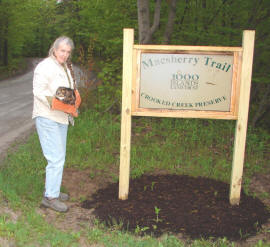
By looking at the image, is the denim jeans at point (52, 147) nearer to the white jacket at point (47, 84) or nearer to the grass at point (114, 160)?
the white jacket at point (47, 84)

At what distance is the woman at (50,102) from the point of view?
3779mm

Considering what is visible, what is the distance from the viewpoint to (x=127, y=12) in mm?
9672

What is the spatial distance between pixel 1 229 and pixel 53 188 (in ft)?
3.19

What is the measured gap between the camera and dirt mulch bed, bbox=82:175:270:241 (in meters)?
3.81

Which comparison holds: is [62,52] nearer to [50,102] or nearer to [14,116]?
[50,102]

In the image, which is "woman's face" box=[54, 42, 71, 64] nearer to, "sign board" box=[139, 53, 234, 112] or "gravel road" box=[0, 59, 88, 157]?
"sign board" box=[139, 53, 234, 112]

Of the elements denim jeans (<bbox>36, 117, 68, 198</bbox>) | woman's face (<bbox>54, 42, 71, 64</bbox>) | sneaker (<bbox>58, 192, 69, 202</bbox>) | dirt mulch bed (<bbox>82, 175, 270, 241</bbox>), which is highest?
woman's face (<bbox>54, 42, 71, 64</bbox>)

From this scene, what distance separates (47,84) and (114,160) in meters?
2.63

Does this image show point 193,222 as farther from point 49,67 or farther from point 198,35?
point 198,35

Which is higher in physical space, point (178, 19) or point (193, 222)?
point (178, 19)

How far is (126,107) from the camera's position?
14.0 ft

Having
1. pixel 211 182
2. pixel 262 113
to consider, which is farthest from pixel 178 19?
pixel 211 182

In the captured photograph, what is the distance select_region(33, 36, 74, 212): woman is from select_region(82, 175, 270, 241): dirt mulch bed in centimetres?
82

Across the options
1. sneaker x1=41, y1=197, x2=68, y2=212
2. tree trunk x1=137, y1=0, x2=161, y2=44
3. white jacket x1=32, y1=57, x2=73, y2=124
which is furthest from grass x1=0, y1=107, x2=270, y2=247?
tree trunk x1=137, y1=0, x2=161, y2=44
